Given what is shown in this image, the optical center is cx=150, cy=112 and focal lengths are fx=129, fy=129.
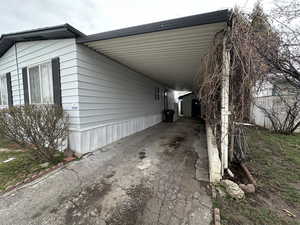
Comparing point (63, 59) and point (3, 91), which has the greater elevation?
point (63, 59)

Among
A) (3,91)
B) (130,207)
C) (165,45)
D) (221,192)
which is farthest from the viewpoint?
(3,91)

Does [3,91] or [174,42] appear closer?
[174,42]

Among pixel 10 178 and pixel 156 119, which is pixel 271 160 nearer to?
pixel 10 178

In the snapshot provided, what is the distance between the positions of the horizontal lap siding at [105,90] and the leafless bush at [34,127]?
68 centimetres

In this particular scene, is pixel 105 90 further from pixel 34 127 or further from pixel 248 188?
pixel 248 188

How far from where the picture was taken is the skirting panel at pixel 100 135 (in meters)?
3.64

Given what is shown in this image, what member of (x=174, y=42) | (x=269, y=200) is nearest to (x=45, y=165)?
(x=174, y=42)

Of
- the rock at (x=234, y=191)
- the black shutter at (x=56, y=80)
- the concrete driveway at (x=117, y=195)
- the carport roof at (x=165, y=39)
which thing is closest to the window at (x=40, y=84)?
the black shutter at (x=56, y=80)

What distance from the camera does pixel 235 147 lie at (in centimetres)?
308

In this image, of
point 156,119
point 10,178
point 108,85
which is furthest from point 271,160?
point 156,119

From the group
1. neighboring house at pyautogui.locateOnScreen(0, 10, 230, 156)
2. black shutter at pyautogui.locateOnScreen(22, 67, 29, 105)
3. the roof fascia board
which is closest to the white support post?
the roof fascia board

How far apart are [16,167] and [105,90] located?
2.98 metres

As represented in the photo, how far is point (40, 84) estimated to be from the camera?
4176mm

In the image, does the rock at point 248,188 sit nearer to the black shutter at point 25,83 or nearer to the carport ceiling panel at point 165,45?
the carport ceiling panel at point 165,45
